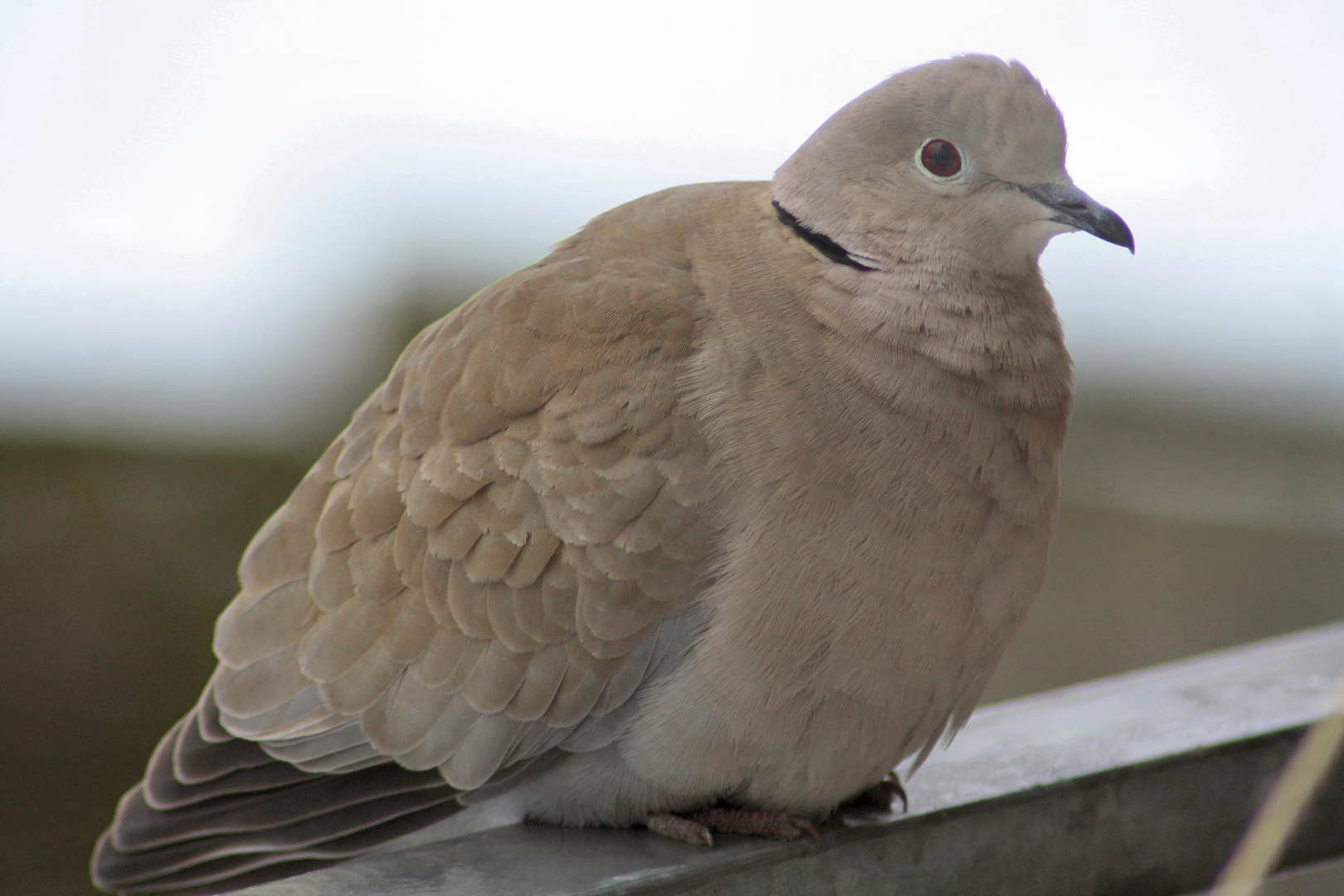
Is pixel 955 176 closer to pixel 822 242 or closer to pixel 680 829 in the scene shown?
pixel 822 242

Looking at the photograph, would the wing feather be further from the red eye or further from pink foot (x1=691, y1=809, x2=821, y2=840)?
the red eye

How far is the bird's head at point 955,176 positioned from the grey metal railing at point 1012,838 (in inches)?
32.0

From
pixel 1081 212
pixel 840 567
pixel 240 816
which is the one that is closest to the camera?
pixel 840 567

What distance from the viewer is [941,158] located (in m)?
1.83

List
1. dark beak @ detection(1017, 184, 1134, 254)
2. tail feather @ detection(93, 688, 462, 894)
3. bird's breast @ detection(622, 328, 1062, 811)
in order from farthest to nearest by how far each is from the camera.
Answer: tail feather @ detection(93, 688, 462, 894), dark beak @ detection(1017, 184, 1134, 254), bird's breast @ detection(622, 328, 1062, 811)

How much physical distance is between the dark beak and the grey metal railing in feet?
2.67

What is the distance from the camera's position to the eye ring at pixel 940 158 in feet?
6.00

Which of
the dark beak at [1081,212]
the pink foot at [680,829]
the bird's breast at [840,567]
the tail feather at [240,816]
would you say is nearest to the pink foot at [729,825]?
the pink foot at [680,829]

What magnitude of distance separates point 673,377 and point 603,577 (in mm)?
281

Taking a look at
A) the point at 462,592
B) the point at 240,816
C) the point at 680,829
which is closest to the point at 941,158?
the point at 462,592

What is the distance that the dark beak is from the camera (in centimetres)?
179

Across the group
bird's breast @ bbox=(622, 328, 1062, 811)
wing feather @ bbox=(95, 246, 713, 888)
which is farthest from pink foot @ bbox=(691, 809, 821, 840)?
wing feather @ bbox=(95, 246, 713, 888)

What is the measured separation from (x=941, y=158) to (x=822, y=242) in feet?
0.67

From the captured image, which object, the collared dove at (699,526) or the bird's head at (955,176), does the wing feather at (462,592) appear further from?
the bird's head at (955,176)
